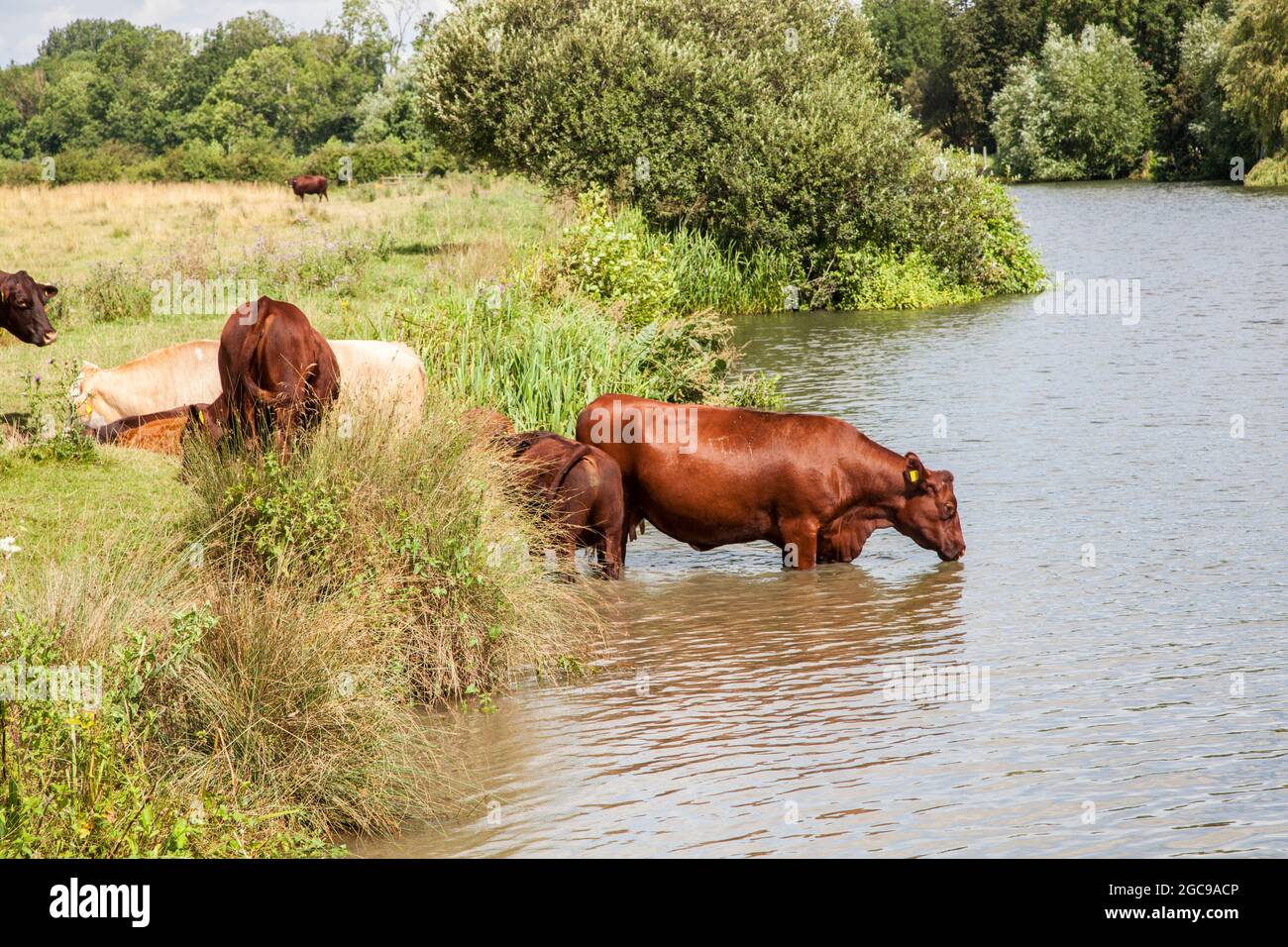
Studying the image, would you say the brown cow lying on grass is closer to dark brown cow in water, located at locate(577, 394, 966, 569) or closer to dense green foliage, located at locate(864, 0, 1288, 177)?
dark brown cow in water, located at locate(577, 394, 966, 569)

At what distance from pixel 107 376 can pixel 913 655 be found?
7.30m

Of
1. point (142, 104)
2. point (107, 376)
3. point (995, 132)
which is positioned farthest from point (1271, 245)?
point (142, 104)

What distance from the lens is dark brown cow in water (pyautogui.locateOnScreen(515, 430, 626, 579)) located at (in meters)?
9.59

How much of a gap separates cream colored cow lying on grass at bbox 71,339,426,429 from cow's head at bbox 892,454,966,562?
380 centimetres

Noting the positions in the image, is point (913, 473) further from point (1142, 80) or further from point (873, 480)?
point (1142, 80)

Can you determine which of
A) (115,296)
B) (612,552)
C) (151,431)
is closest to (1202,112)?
(115,296)

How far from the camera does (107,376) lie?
1190 centimetres

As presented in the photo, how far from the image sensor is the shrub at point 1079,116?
7306cm

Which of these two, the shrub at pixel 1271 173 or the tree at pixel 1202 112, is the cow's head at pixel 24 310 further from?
the tree at pixel 1202 112

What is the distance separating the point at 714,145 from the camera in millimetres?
27625

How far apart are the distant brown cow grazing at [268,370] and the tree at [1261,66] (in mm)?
54349

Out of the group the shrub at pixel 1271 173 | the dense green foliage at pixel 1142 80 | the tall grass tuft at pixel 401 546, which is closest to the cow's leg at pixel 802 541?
the tall grass tuft at pixel 401 546

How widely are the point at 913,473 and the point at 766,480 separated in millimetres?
1139
